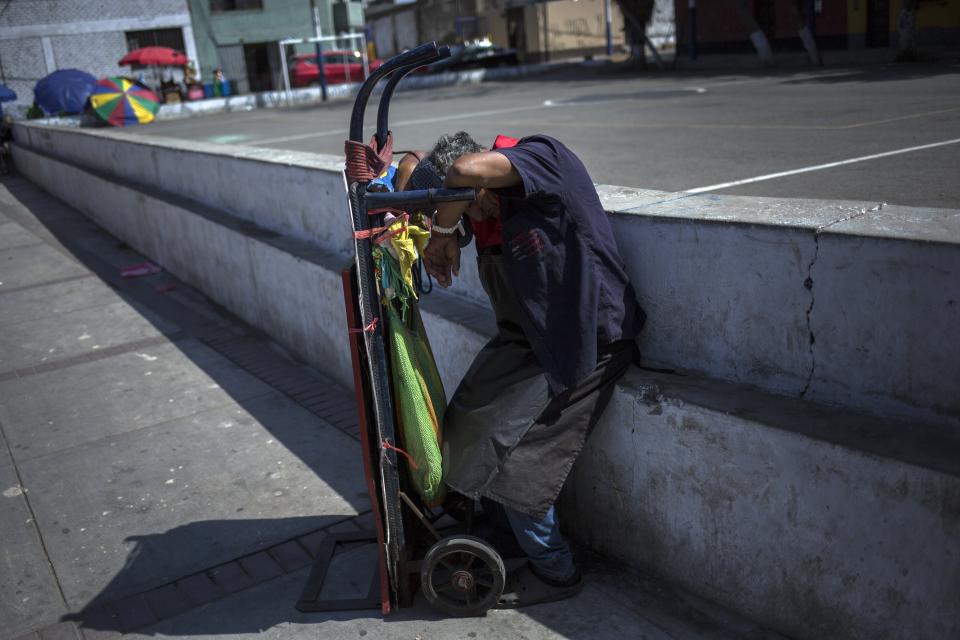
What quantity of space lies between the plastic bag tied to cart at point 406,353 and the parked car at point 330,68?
31889 millimetres

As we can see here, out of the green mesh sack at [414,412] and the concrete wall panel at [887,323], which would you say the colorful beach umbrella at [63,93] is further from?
the concrete wall panel at [887,323]

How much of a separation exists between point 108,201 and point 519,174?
397 inches

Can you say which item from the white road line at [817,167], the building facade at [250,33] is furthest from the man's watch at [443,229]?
the building facade at [250,33]

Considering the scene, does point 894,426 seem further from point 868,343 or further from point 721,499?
point 721,499

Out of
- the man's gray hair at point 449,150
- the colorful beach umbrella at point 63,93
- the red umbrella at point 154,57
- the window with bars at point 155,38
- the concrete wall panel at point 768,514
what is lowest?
the concrete wall panel at point 768,514

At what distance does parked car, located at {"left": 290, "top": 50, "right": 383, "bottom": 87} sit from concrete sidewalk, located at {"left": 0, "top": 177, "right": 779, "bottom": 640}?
27.8 metres

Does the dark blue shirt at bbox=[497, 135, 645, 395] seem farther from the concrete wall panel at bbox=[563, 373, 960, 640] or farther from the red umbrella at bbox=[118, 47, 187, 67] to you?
the red umbrella at bbox=[118, 47, 187, 67]

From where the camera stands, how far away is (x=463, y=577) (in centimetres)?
304

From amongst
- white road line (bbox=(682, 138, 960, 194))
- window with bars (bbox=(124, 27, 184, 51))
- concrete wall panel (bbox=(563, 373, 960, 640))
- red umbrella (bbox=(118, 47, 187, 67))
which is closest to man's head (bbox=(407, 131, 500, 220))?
concrete wall panel (bbox=(563, 373, 960, 640))

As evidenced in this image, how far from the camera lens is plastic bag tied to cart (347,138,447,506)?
3.01 m

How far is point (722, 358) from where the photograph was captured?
122 inches

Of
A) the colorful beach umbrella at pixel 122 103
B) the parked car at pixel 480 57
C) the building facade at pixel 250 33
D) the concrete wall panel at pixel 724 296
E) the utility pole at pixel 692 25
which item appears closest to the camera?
the concrete wall panel at pixel 724 296

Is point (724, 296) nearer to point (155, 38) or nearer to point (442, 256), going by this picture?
point (442, 256)

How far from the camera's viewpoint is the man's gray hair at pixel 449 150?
291cm
